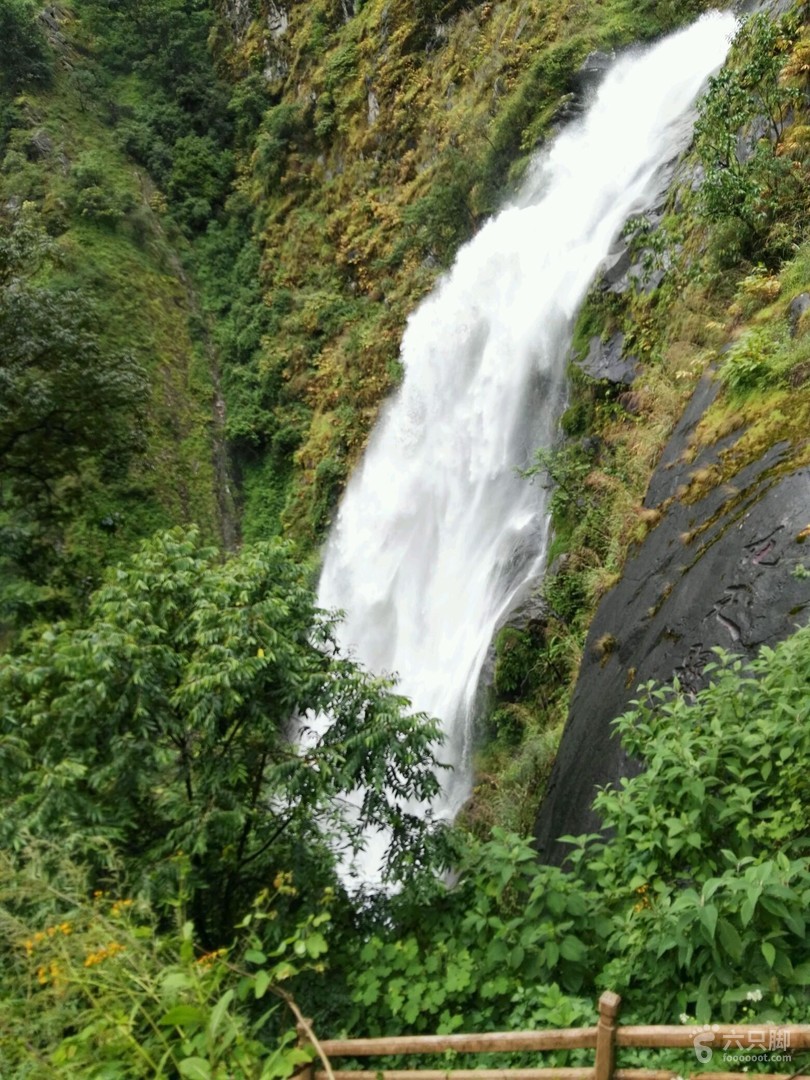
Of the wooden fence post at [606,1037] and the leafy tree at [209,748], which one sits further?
the leafy tree at [209,748]

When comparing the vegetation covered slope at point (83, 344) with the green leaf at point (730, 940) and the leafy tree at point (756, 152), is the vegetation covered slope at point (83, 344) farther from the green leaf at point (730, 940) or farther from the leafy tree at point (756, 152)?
the green leaf at point (730, 940)

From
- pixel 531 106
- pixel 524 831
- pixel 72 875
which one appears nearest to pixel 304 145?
pixel 531 106

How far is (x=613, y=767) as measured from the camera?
474 cm

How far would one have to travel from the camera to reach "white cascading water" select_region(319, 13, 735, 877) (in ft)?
33.0

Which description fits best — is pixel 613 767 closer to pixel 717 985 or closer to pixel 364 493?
pixel 717 985

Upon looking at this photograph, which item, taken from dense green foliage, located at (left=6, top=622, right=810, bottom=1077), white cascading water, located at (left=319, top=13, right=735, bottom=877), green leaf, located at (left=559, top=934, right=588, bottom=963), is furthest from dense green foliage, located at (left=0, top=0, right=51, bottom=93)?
green leaf, located at (left=559, top=934, right=588, bottom=963)

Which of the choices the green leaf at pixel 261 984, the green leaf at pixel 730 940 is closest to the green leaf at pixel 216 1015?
the green leaf at pixel 261 984

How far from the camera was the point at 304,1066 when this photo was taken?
2711 millimetres

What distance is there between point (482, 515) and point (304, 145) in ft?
58.9

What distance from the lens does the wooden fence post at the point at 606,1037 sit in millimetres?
2301

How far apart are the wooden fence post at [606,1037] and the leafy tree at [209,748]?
180cm

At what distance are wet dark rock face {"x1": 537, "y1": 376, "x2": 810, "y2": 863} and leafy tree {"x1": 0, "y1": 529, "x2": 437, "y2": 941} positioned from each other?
1.48 m

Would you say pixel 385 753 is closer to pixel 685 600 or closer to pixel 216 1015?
pixel 216 1015

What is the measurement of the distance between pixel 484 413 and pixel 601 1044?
10.4 metres
